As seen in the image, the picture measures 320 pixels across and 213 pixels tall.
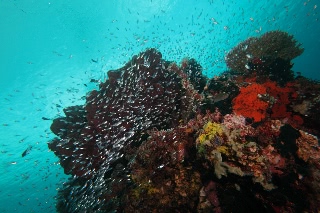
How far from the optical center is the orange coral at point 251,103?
605 centimetres

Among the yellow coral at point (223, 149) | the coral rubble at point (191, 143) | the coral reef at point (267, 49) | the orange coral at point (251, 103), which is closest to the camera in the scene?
the coral rubble at point (191, 143)

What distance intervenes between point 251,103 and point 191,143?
2.49 m

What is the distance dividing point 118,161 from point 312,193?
19.6 feet

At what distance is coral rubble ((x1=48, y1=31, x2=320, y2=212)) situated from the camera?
415cm

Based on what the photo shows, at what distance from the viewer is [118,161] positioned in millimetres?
7520

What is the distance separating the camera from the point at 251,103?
6.38 m

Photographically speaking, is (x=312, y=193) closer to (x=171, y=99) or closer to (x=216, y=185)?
(x=216, y=185)

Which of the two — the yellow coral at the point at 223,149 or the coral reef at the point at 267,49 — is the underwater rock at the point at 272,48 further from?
the yellow coral at the point at 223,149

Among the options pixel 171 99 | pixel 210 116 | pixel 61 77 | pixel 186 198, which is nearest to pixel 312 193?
pixel 186 198

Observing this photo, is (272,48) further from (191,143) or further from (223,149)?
(223,149)

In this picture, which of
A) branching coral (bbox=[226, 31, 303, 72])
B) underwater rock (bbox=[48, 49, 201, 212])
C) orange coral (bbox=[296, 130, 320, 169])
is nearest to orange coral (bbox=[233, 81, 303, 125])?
orange coral (bbox=[296, 130, 320, 169])

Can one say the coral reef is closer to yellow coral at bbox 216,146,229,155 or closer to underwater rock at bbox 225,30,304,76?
underwater rock at bbox 225,30,304,76

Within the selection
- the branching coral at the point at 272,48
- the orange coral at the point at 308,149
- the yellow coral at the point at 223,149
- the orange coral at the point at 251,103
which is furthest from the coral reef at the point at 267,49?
the yellow coral at the point at 223,149

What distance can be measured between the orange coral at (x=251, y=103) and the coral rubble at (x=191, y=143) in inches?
1.2
